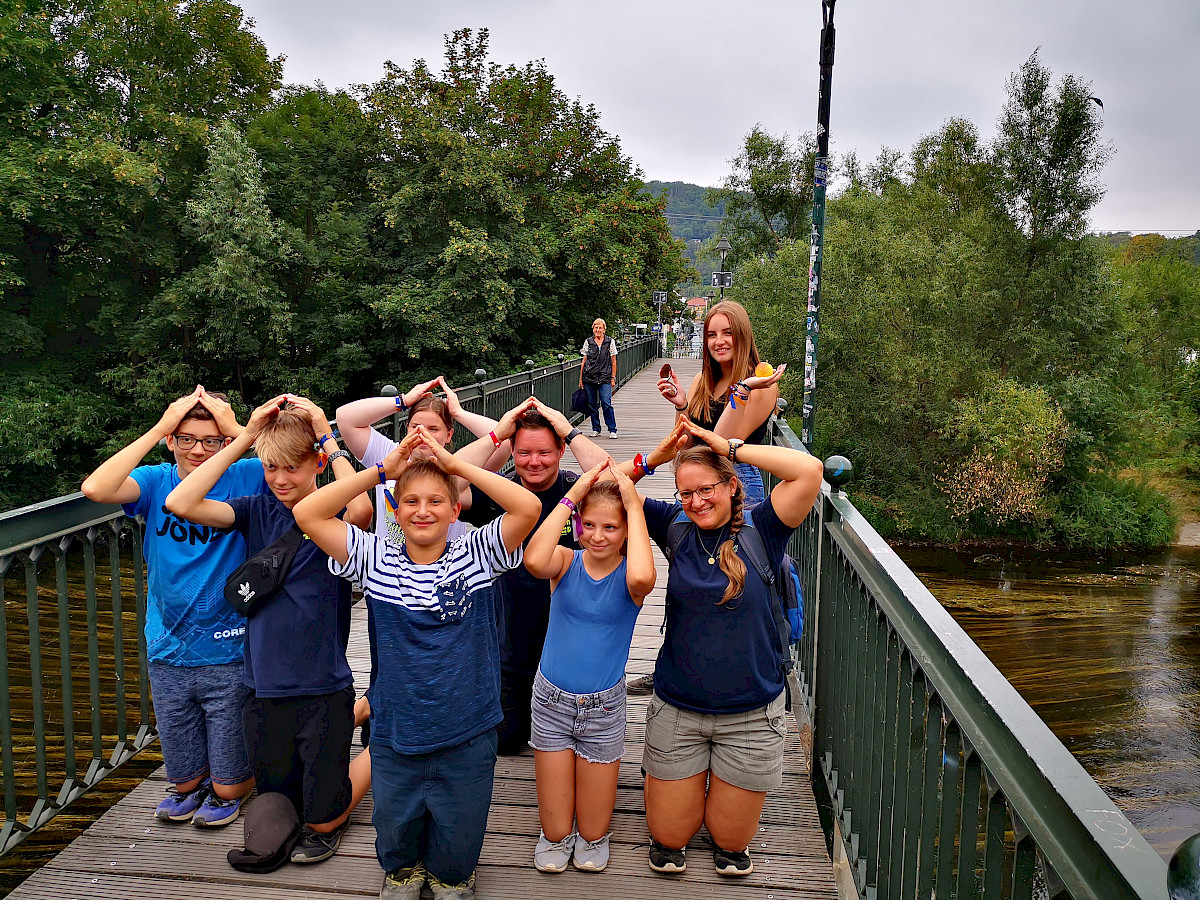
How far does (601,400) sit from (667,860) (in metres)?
9.59

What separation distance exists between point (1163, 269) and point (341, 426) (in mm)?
46686

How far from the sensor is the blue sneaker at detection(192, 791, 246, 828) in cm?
291

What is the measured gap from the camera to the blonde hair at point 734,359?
380cm

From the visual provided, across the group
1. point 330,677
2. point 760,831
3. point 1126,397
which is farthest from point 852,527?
point 1126,397

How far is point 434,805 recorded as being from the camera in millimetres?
Answer: 2523

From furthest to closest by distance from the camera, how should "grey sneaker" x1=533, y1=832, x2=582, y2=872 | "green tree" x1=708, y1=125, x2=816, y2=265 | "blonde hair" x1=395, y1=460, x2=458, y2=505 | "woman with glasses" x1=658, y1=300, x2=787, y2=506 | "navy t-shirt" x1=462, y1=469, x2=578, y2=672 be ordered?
1. "green tree" x1=708, y1=125, x2=816, y2=265
2. "woman with glasses" x1=658, y1=300, x2=787, y2=506
3. "navy t-shirt" x1=462, y1=469, x2=578, y2=672
4. "grey sneaker" x1=533, y1=832, x2=582, y2=872
5. "blonde hair" x1=395, y1=460, x2=458, y2=505

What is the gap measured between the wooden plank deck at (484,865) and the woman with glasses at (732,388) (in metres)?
1.34

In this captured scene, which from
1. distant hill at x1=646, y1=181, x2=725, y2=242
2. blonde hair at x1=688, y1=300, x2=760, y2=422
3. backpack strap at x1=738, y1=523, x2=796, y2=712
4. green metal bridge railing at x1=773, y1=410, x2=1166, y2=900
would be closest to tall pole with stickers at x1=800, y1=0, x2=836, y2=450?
blonde hair at x1=688, y1=300, x2=760, y2=422

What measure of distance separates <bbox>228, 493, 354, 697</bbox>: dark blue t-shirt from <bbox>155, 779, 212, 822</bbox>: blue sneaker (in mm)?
610

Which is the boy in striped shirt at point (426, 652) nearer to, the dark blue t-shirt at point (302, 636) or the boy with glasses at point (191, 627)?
the dark blue t-shirt at point (302, 636)

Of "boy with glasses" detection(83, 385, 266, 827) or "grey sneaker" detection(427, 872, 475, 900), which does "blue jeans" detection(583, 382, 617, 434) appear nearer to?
"boy with glasses" detection(83, 385, 266, 827)

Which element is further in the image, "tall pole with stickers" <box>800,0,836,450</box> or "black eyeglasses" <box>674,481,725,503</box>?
"tall pole with stickers" <box>800,0,836,450</box>

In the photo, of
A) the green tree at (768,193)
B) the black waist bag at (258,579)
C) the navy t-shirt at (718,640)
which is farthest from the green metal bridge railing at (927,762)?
the green tree at (768,193)

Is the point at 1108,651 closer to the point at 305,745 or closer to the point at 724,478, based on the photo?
the point at 724,478
